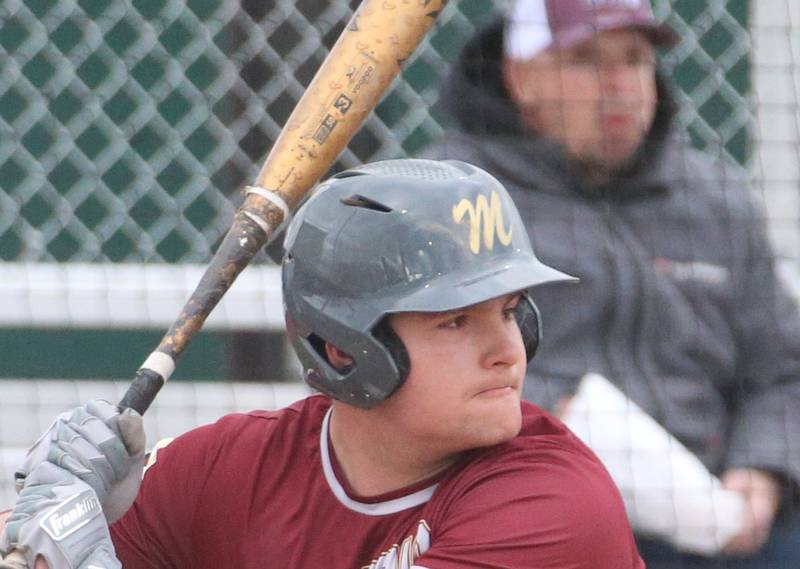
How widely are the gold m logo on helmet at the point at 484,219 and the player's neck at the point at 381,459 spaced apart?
27 cm

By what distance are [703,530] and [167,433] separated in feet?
4.86

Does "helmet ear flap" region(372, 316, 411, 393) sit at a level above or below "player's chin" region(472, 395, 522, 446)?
above

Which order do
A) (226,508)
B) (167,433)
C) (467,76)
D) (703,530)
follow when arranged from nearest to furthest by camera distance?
(226,508) → (703,530) → (467,76) → (167,433)

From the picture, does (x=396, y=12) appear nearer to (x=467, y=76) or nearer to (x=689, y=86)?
(x=467, y=76)

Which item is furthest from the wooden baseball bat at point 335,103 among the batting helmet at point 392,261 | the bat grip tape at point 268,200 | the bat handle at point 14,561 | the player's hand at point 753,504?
the player's hand at point 753,504

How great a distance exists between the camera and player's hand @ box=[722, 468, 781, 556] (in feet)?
10.1

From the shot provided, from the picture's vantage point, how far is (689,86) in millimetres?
4168

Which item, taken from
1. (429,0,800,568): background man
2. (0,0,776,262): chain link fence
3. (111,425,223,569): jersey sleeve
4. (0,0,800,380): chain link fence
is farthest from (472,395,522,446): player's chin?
(0,0,776,262): chain link fence

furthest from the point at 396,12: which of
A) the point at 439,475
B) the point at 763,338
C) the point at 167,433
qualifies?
the point at 167,433

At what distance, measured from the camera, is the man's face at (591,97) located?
3.21 meters

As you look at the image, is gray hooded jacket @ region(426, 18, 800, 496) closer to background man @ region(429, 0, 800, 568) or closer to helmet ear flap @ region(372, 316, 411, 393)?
background man @ region(429, 0, 800, 568)

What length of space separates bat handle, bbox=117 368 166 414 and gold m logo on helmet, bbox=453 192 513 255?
1.70ft

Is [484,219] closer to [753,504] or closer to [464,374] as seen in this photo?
[464,374]

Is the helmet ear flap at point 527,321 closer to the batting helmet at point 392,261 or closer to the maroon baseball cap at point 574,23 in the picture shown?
the batting helmet at point 392,261
